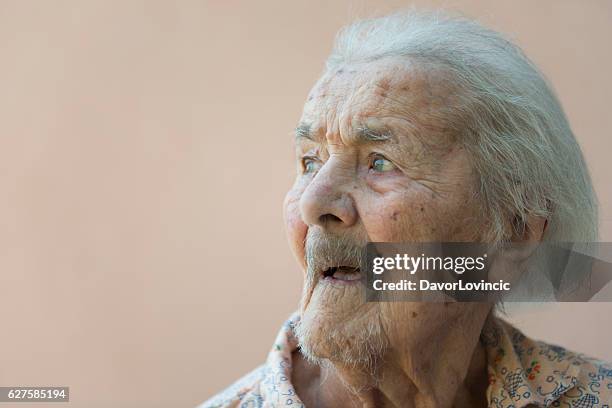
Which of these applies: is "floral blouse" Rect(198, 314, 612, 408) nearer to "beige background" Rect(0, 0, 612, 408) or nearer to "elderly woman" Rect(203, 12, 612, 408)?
"elderly woman" Rect(203, 12, 612, 408)

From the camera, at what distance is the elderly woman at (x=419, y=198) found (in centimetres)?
177

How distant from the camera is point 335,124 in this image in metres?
1.86

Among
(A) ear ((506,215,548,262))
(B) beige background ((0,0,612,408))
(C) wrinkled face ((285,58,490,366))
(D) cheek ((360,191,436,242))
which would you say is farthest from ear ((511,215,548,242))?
(B) beige background ((0,0,612,408))

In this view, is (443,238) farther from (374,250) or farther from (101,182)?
(101,182)

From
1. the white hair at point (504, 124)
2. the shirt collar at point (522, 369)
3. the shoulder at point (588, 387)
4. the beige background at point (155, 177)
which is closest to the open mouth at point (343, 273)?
the white hair at point (504, 124)

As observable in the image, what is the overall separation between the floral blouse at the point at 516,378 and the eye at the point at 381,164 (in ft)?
1.33

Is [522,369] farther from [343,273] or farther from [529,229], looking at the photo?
[343,273]

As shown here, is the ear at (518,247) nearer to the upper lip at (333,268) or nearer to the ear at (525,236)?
the ear at (525,236)

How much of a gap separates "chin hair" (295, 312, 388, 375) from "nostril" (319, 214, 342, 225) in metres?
0.18

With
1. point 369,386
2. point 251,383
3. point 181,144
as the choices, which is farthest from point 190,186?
point 369,386

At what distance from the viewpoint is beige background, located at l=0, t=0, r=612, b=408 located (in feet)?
11.1

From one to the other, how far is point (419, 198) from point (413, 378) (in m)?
0.37

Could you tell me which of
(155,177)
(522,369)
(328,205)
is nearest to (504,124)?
(328,205)

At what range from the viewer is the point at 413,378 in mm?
1832
